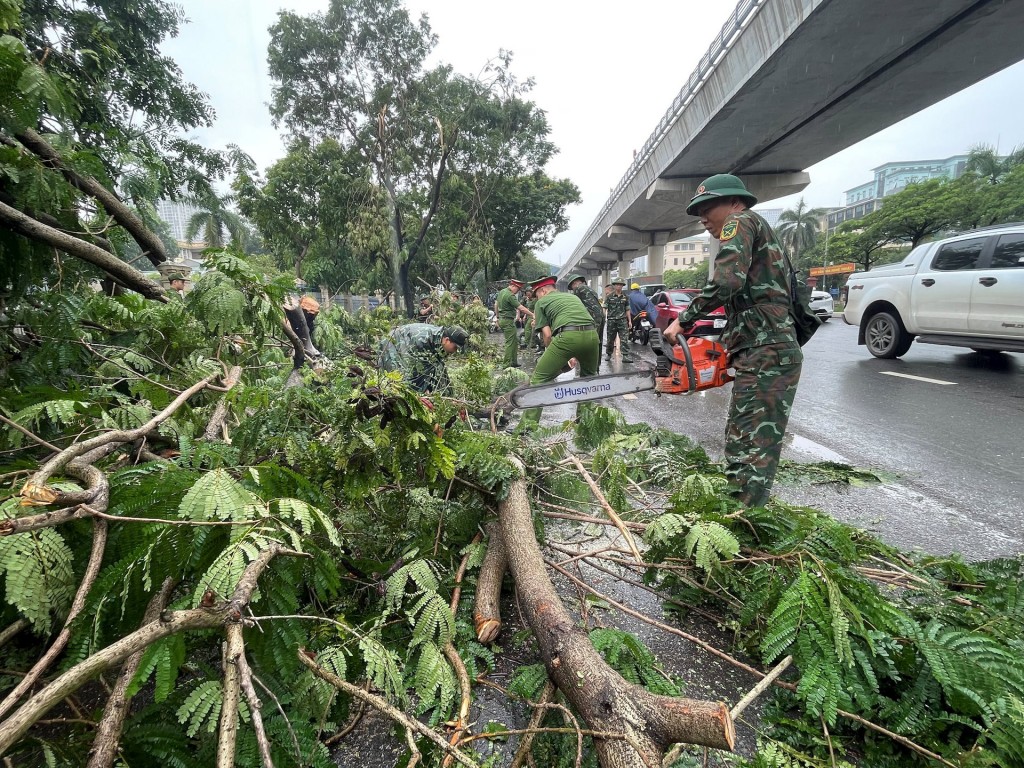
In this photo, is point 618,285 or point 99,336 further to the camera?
point 618,285

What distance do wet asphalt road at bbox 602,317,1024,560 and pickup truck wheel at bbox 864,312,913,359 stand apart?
0.22 meters

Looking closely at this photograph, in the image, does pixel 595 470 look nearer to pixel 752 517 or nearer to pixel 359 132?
pixel 752 517

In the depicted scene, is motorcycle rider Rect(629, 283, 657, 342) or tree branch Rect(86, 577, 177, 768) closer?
tree branch Rect(86, 577, 177, 768)

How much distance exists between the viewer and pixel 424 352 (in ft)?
14.2

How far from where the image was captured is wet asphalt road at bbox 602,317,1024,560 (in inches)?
106

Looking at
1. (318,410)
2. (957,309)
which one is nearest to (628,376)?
(318,410)

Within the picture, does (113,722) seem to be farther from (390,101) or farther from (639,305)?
(390,101)

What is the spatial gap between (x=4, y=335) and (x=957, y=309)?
32.1 feet

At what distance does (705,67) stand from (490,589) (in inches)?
513

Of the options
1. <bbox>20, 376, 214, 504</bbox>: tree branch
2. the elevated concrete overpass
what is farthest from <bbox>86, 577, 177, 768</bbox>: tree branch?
the elevated concrete overpass

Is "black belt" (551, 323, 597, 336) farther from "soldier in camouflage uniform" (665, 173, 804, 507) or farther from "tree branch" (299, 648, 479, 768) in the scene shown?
"tree branch" (299, 648, 479, 768)

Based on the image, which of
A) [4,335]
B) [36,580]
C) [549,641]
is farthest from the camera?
[4,335]

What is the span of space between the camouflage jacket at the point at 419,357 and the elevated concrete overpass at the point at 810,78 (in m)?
8.36

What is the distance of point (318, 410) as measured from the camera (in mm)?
2299
